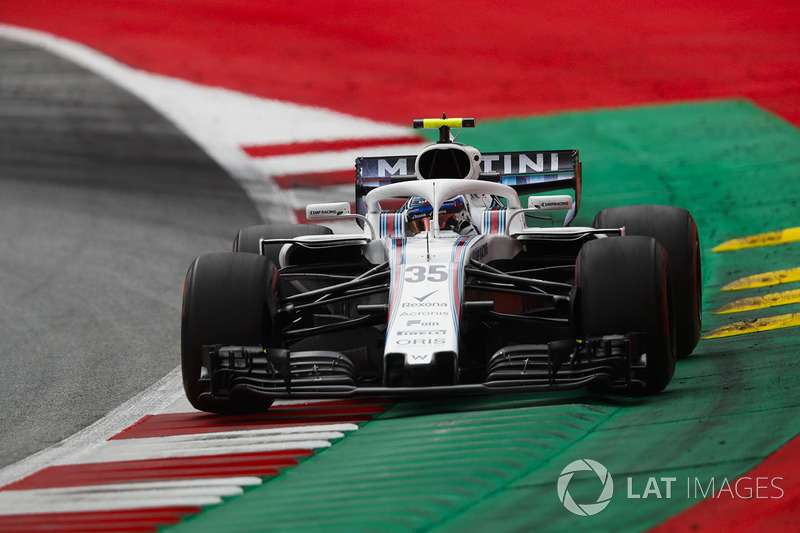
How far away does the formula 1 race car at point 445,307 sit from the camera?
7.26 meters

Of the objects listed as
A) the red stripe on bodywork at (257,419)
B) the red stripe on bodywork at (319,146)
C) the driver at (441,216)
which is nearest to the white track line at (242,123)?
the red stripe on bodywork at (319,146)

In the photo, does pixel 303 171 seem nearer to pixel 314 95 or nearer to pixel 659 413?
pixel 314 95

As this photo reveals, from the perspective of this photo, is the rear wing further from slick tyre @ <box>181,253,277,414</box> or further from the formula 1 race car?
slick tyre @ <box>181,253,277,414</box>

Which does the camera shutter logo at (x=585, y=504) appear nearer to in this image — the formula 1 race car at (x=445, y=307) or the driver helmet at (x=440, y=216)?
the formula 1 race car at (x=445, y=307)

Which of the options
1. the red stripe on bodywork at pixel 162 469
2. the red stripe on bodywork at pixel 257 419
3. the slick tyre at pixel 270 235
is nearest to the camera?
the red stripe on bodywork at pixel 162 469

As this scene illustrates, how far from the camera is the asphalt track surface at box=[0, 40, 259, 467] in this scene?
934 cm

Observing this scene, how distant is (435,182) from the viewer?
29.9 feet

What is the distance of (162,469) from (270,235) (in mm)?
4097

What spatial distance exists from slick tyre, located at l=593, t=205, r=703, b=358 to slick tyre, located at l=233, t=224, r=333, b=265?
8.48ft

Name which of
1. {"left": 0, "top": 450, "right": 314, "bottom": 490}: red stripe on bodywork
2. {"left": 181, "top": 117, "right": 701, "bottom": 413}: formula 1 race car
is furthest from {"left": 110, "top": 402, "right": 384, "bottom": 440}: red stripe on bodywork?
{"left": 0, "top": 450, "right": 314, "bottom": 490}: red stripe on bodywork

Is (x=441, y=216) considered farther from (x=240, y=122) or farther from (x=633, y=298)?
(x=240, y=122)

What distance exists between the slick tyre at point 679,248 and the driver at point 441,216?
1.19 metres

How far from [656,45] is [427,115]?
4090 millimetres

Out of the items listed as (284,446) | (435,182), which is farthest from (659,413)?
(435,182)
